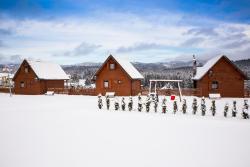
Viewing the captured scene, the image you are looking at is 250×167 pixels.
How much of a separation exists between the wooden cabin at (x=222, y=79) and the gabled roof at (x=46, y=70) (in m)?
26.8

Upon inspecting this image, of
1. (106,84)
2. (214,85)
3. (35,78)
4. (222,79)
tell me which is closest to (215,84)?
(214,85)

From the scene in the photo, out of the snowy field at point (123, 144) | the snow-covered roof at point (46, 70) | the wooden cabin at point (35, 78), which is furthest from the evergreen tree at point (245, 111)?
the snow-covered roof at point (46, 70)

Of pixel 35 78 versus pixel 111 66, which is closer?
pixel 111 66

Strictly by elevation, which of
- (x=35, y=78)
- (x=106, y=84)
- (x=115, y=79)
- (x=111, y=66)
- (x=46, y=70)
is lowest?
(x=106, y=84)

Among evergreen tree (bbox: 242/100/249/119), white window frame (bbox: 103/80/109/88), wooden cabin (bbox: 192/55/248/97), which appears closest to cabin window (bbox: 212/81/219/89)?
wooden cabin (bbox: 192/55/248/97)

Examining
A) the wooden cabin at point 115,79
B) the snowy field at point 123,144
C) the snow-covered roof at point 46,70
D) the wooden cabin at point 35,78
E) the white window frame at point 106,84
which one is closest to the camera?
the snowy field at point 123,144

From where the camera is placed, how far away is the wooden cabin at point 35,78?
161 ft

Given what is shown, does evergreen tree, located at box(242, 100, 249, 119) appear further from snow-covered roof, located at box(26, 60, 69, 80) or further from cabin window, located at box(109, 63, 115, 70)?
snow-covered roof, located at box(26, 60, 69, 80)

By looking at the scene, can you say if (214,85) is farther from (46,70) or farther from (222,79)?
(46,70)

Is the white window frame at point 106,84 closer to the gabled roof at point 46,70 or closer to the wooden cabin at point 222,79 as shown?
the gabled roof at point 46,70

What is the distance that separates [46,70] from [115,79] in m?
15.6

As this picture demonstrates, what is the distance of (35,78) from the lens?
1934 inches

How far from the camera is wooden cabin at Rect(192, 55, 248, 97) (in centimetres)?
3872

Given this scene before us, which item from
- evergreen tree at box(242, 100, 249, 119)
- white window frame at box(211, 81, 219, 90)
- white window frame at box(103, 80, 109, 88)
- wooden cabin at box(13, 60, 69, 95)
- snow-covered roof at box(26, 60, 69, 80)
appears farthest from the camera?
snow-covered roof at box(26, 60, 69, 80)
